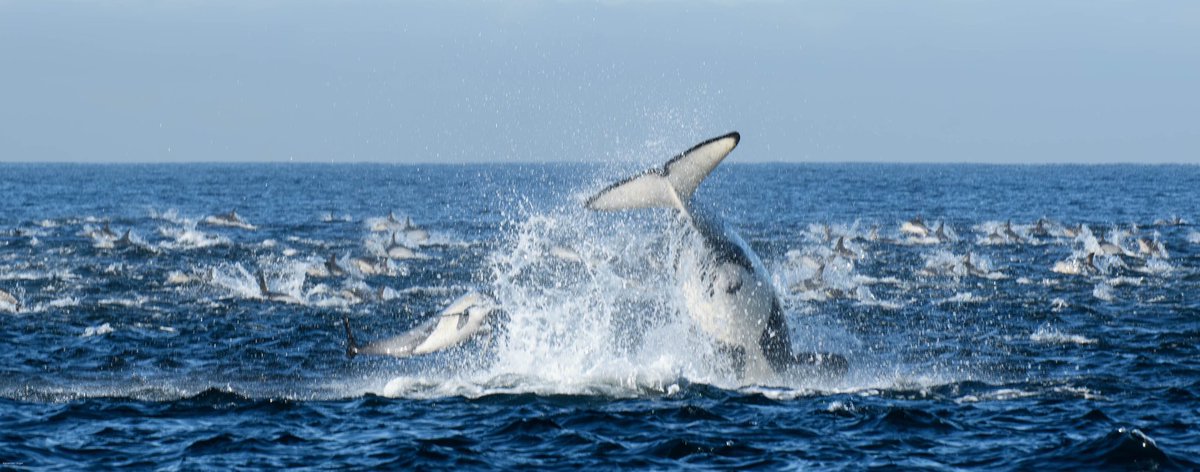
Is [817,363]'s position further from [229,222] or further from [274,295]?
[229,222]

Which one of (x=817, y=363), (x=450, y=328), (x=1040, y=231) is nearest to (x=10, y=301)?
(x=450, y=328)

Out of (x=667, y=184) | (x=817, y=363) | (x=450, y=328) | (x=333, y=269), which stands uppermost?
(x=667, y=184)

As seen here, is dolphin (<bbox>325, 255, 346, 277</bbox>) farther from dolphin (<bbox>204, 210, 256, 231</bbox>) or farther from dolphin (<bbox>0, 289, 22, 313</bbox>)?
dolphin (<bbox>204, 210, 256, 231</bbox>)

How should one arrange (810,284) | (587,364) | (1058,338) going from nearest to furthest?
(587,364) → (1058,338) → (810,284)

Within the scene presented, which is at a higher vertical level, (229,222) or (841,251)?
(841,251)

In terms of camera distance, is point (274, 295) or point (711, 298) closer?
point (711, 298)

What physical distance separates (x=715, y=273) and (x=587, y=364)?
12.7ft

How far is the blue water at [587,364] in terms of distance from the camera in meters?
15.3

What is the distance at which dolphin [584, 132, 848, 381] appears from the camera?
1700cm

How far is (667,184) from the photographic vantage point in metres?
17.2

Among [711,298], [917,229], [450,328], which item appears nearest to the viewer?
[711,298]

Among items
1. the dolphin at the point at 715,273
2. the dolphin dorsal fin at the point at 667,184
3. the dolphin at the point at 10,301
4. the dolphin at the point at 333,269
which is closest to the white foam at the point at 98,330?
the dolphin at the point at 10,301

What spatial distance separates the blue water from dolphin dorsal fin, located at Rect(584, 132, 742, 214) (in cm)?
68

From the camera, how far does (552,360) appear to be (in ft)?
68.0
